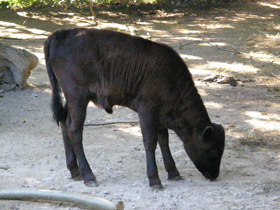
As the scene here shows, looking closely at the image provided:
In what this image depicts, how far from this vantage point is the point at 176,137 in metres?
8.01

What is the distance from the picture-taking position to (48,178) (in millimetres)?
6418

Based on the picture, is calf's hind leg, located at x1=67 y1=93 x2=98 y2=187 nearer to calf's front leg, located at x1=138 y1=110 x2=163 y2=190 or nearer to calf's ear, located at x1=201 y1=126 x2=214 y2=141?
calf's front leg, located at x1=138 y1=110 x2=163 y2=190

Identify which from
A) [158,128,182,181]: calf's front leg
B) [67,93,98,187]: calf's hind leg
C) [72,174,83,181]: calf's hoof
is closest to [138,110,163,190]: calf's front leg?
[158,128,182,181]: calf's front leg

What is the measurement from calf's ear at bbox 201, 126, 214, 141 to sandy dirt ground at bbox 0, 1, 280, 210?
1.70 feet

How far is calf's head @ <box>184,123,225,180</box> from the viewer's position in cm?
618

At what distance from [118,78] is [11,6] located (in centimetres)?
1184

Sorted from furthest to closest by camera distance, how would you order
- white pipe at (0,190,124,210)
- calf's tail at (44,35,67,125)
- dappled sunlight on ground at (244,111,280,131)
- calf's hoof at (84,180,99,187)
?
dappled sunlight on ground at (244,111,280,131) → calf's tail at (44,35,67,125) → calf's hoof at (84,180,99,187) → white pipe at (0,190,124,210)

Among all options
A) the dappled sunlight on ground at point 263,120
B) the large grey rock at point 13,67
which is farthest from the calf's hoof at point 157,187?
the large grey rock at point 13,67

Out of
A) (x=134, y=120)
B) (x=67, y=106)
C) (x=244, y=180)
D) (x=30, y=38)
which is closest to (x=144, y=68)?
(x=67, y=106)

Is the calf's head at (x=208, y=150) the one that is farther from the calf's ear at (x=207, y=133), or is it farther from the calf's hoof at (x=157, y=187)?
the calf's hoof at (x=157, y=187)

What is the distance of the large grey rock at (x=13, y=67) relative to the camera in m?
10.4

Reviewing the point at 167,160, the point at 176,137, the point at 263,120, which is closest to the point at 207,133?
the point at 167,160

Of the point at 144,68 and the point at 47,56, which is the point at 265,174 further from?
the point at 47,56

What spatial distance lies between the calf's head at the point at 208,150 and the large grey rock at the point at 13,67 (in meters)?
5.14
